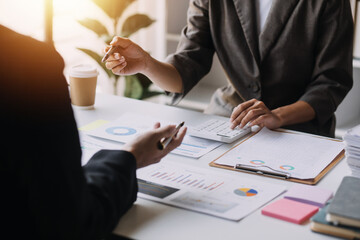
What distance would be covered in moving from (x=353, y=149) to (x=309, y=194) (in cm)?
19

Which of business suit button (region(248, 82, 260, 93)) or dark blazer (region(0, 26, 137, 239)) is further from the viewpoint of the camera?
business suit button (region(248, 82, 260, 93))

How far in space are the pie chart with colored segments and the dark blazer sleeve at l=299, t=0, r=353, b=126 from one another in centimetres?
70

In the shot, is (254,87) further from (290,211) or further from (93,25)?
(93,25)

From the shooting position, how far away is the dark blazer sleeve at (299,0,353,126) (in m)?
1.85

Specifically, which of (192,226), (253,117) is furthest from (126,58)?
(192,226)

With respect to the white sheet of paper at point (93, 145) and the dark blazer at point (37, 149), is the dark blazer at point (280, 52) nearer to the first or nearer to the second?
the white sheet of paper at point (93, 145)

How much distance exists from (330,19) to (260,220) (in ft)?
3.32

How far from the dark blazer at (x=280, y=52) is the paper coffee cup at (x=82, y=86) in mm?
331

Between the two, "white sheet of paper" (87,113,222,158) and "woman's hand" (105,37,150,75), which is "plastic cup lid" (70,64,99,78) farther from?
"white sheet of paper" (87,113,222,158)

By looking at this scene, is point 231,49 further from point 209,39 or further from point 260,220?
point 260,220

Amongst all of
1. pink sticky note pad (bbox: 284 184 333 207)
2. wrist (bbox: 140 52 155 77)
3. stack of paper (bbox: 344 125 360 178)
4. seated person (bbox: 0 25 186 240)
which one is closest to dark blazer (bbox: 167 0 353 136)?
wrist (bbox: 140 52 155 77)

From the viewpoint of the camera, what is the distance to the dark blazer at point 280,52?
6.14 ft

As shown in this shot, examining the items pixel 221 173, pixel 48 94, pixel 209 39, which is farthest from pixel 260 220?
pixel 209 39

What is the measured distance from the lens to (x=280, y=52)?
6.33 ft
